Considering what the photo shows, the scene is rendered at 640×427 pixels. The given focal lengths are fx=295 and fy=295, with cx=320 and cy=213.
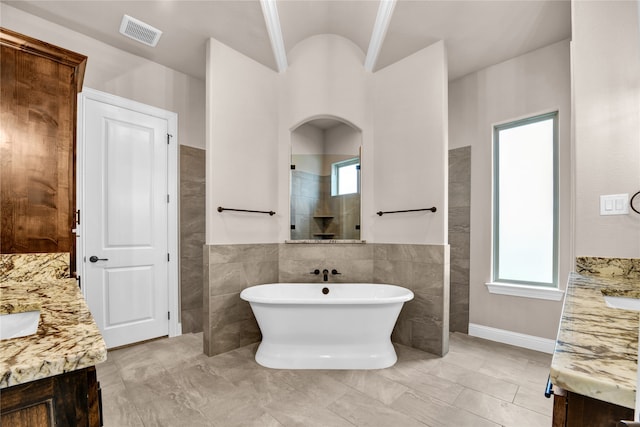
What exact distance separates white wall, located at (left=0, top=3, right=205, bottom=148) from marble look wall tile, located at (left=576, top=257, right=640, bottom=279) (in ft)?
11.3

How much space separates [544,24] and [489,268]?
88.3 inches

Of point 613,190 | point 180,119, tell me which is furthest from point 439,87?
point 180,119

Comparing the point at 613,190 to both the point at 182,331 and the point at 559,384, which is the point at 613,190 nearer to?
the point at 559,384

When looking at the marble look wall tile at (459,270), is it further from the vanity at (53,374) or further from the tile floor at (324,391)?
the vanity at (53,374)

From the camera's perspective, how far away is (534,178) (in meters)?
2.85

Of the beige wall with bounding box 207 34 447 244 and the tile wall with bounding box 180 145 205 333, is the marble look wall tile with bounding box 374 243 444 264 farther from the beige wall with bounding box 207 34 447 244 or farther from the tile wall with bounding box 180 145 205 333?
the tile wall with bounding box 180 145 205 333

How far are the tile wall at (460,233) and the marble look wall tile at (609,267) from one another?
1.46 meters

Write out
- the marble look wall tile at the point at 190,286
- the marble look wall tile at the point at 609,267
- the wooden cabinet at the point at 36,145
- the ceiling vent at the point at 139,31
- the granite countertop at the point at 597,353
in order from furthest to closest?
the marble look wall tile at the point at 190,286 → the ceiling vent at the point at 139,31 → the marble look wall tile at the point at 609,267 → the wooden cabinet at the point at 36,145 → the granite countertop at the point at 597,353

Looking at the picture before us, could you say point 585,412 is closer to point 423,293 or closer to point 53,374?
point 53,374

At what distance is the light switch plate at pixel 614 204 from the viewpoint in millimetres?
1633

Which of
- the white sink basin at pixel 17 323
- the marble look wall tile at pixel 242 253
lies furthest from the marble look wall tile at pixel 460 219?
the white sink basin at pixel 17 323

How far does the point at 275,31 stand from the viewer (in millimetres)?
2770

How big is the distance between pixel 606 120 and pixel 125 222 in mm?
3714

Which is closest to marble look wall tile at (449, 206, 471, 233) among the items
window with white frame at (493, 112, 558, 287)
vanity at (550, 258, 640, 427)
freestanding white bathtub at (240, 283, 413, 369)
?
window with white frame at (493, 112, 558, 287)
